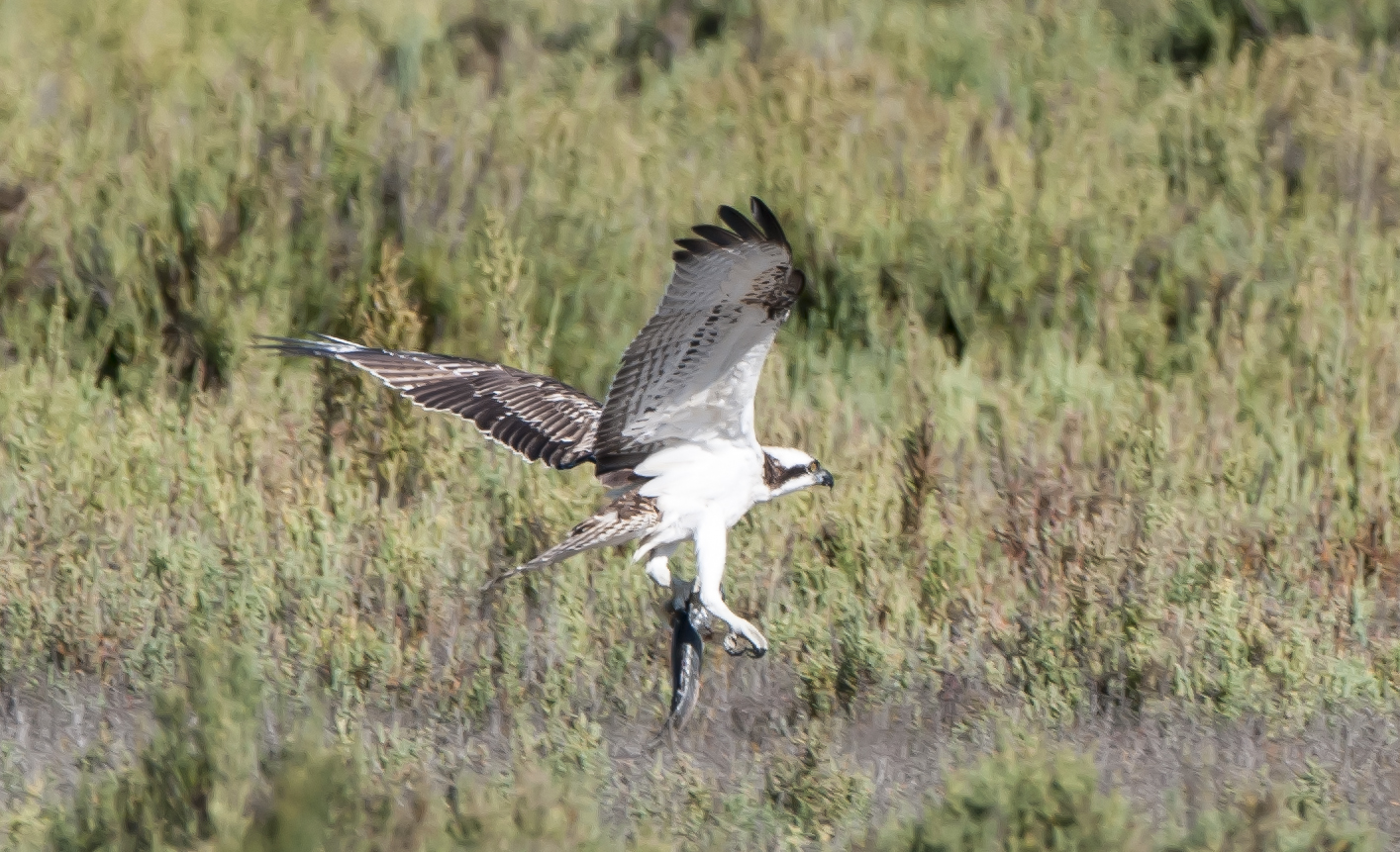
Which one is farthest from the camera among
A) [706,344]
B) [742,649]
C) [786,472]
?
[786,472]

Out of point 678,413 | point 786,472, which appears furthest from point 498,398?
point 786,472

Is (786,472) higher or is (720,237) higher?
(720,237)

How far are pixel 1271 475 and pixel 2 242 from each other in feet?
18.0

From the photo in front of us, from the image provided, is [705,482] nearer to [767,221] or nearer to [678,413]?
[678,413]

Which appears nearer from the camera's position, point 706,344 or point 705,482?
point 706,344

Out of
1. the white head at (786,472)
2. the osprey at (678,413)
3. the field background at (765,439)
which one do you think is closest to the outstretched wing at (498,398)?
the osprey at (678,413)

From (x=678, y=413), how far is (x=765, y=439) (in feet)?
5.59

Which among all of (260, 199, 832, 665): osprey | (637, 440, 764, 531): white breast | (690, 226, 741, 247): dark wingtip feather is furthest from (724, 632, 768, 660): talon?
(690, 226, 741, 247): dark wingtip feather

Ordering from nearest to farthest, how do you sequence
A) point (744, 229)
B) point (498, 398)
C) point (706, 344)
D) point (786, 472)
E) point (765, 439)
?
point (744, 229) → point (706, 344) → point (786, 472) → point (498, 398) → point (765, 439)

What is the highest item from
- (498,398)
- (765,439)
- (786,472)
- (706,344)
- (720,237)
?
(720,237)

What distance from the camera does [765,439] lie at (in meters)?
7.74

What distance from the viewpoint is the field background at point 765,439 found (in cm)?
490

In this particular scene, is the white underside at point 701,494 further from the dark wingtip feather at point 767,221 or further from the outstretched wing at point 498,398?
the dark wingtip feather at point 767,221

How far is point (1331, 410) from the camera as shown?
7641mm
